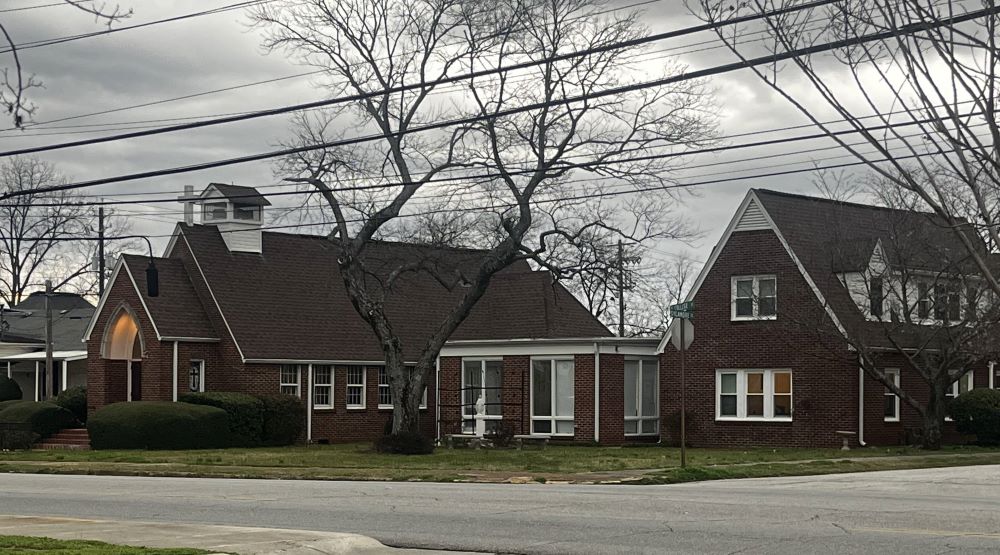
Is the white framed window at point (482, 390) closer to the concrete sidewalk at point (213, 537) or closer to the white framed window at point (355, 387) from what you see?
the white framed window at point (355, 387)

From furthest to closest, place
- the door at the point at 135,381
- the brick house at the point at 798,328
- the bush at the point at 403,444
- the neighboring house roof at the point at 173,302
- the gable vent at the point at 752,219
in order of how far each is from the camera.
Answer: the door at the point at 135,381, the neighboring house roof at the point at 173,302, the gable vent at the point at 752,219, the brick house at the point at 798,328, the bush at the point at 403,444

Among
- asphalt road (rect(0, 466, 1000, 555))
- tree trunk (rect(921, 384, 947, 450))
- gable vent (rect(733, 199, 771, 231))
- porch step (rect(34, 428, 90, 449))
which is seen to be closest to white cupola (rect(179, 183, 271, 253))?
porch step (rect(34, 428, 90, 449))

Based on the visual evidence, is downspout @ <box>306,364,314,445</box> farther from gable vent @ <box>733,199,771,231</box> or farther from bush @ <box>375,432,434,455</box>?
gable vent @ <box>733,199,771,231</box>

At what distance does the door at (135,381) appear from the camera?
44906mm

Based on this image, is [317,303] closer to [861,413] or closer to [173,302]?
[173,302]

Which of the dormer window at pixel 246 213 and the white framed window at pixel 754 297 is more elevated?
the dormer window at pixel 246 213

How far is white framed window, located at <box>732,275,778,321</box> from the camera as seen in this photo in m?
40.1

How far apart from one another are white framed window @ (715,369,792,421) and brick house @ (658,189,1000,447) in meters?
0.03

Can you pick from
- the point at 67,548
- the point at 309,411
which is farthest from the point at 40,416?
the point at 67,548

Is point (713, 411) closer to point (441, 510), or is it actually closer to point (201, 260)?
point (201, 260)

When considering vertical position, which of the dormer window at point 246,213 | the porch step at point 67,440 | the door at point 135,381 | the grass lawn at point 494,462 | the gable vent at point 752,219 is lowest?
the porch step at point 67,440

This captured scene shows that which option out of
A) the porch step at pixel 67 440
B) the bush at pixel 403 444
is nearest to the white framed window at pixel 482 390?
the bush at pixel 403 444

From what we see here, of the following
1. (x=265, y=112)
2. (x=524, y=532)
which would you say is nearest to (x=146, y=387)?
(x=265, y=112)

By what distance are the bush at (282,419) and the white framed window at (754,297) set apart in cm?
1460
